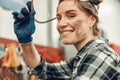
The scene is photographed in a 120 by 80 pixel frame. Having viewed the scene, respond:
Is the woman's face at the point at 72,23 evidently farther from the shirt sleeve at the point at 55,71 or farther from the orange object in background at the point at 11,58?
the orange object in background at the point at 11,58

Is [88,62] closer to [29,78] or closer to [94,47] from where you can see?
[94,47]

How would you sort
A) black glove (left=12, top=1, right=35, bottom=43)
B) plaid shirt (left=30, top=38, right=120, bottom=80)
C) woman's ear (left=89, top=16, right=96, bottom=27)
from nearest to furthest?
plaid shirt (left=30, top=38, right=120, bottom=80), black glove (left=12, top=1, right=35, bottom=43), woman's ear (left=89, top=16, right=96, bottom=27)

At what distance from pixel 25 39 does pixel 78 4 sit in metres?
0.26

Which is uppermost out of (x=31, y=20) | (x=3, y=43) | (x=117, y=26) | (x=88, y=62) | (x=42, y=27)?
(x=31, y=20)

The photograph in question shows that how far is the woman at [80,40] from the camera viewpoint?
1332mm

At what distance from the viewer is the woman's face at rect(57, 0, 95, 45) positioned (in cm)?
147

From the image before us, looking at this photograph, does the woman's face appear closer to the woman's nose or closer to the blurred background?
the woman's nose

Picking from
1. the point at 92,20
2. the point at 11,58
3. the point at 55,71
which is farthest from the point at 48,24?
the point at 92,20

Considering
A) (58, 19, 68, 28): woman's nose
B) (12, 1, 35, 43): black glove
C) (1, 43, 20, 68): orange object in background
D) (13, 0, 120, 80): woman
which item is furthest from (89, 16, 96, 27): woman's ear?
(1, 43, 20, 68): orange object in background

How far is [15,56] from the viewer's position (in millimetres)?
2283

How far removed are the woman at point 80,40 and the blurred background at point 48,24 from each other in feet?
0.34

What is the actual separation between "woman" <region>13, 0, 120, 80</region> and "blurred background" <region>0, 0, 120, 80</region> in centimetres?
10

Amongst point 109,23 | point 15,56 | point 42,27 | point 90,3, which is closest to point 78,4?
point 90,3

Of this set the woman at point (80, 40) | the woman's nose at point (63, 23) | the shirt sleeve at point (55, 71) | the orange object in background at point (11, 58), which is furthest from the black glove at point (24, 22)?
the orange object in background at point (11, 58)
